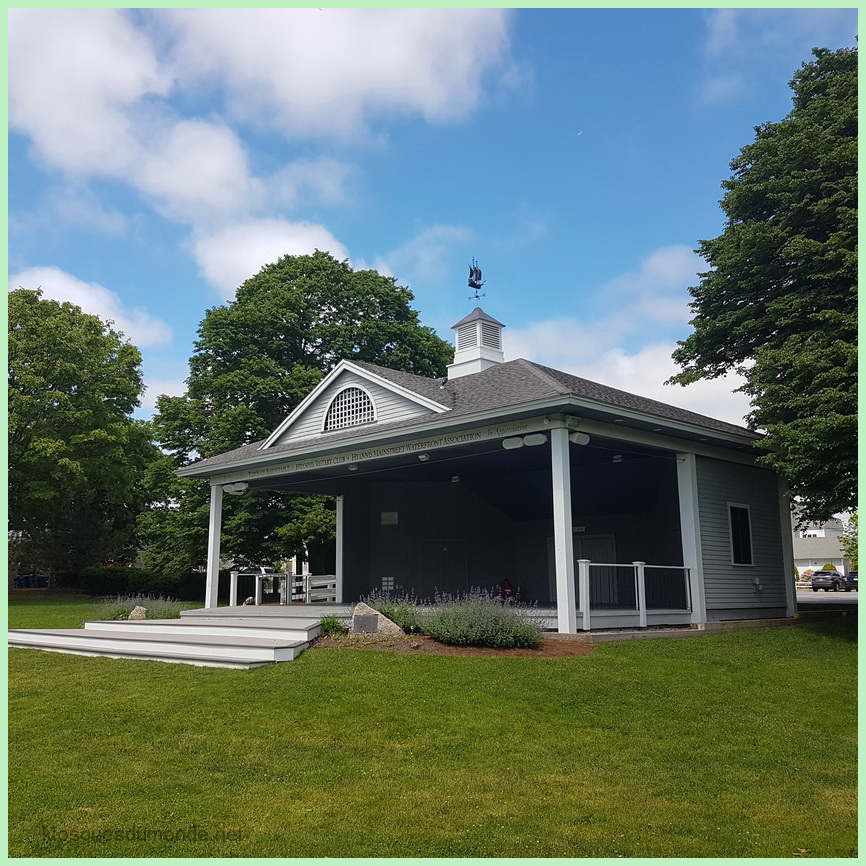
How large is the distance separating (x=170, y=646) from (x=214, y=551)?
729 centimetres

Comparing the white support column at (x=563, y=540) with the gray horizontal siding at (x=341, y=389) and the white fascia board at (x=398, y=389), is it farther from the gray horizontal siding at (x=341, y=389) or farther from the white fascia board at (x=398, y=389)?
the gray horizontal siding at (x=341, y=389)

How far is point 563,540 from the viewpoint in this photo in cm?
1241

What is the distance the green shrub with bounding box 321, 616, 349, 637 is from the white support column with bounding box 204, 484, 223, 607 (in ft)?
20.9

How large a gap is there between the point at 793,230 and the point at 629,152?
4.32 m

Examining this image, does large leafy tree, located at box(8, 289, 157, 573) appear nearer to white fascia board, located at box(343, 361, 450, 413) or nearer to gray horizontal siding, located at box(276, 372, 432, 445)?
gray horizontal siding, located at box(276, 372, 432, 445)

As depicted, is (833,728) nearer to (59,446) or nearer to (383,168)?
(383,168)

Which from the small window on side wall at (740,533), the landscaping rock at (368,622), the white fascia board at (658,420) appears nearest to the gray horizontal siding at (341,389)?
the white fascia board at (658,420)

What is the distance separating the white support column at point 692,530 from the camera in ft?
49.3

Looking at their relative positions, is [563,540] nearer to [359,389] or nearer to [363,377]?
[363,377]

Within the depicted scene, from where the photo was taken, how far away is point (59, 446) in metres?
28.1

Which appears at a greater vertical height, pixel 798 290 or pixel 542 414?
pixel 798 290

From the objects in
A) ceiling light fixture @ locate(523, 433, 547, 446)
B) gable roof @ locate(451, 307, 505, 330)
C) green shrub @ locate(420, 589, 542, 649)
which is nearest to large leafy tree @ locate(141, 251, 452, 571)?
gable roof @ locate(451, 307, 505, 330)

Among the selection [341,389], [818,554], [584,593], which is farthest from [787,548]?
[818,554]

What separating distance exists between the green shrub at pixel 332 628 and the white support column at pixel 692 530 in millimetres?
6398
